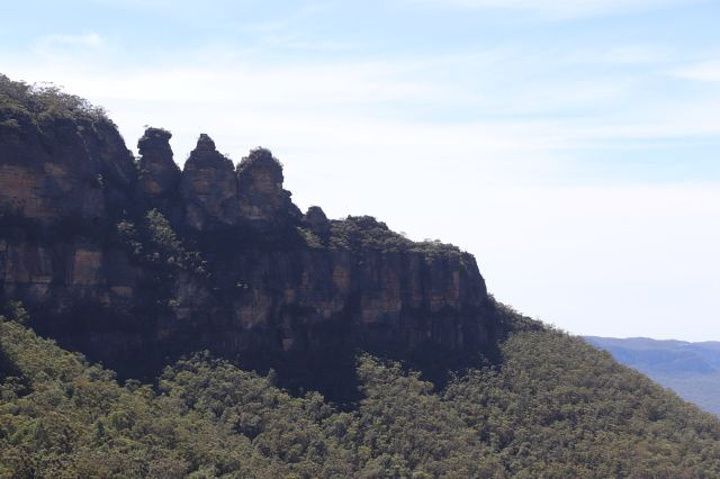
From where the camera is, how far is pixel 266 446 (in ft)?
262

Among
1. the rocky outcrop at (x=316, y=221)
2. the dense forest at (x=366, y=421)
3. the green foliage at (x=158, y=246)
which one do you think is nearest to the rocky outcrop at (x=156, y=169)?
the green foliage at (x=158, y=246)

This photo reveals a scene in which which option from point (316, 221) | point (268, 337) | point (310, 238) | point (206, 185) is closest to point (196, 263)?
point (206, 185)

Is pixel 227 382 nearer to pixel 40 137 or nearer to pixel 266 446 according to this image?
pixel 266 446

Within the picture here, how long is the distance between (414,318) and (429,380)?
25.3 feet

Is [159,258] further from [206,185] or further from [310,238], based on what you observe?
[310,238]

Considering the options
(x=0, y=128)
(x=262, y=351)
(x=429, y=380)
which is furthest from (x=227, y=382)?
(x=0, y=128)

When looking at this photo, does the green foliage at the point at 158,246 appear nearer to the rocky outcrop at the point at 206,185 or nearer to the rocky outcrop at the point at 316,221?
the rocky outcrop at the point at 206,185

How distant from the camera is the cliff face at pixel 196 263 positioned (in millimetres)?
84875

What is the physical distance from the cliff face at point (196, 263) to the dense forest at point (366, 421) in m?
4.05

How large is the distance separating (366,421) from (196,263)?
2041cm

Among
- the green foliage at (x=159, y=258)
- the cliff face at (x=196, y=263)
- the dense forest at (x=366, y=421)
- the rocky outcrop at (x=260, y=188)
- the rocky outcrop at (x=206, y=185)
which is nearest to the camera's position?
the dense forest at (x=366, y=421)

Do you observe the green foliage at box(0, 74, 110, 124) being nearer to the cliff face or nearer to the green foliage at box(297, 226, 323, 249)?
the cliff face

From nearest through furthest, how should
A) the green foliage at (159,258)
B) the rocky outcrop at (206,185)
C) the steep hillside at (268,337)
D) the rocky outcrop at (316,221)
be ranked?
the steep hillside at (268,337), the green foliage at (159,258), the rocky outcrop at (206,185), the rocky outcrop at (316,221)

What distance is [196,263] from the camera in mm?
93562
